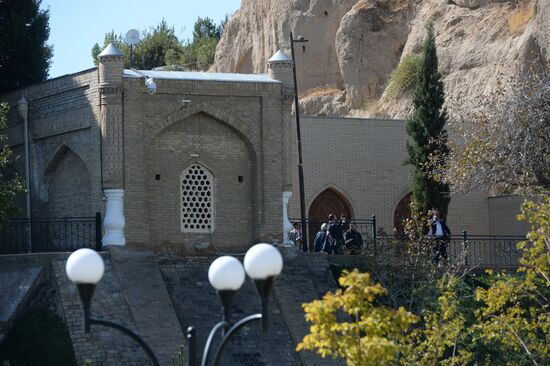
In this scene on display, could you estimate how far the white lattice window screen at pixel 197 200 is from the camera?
31.6 metres

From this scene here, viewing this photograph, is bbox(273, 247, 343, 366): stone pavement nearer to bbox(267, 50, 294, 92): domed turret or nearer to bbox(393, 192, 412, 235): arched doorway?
bbox(267, 50, 294, 92): domed turret

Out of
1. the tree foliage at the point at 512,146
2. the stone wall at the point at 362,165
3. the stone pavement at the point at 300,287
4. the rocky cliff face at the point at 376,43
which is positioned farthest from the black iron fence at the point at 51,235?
the rocky cliff face at the point at 376,43

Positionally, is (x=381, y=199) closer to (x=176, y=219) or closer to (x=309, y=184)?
(x=309, y=184)

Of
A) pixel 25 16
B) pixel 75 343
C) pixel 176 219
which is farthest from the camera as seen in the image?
pixel 25 16

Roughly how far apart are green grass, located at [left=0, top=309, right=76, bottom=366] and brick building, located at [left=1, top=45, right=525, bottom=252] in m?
2.83

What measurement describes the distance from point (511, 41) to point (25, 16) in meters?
13.5

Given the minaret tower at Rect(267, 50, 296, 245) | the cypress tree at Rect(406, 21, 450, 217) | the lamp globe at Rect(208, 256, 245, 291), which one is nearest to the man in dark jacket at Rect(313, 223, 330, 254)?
the minaret tower at Rect(267, 50, 296, 245)

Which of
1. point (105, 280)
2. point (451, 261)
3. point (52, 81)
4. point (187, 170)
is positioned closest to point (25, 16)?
point (52, 81)

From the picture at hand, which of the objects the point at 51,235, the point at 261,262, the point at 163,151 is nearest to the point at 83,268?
the point at 261,262

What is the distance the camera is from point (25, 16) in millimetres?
36531

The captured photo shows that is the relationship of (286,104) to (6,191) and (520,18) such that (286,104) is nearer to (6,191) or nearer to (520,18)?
(6,191)

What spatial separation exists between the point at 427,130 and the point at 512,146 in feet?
23.7

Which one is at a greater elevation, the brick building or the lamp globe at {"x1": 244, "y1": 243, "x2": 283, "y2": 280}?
the brick building

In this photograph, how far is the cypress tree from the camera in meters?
35.7
